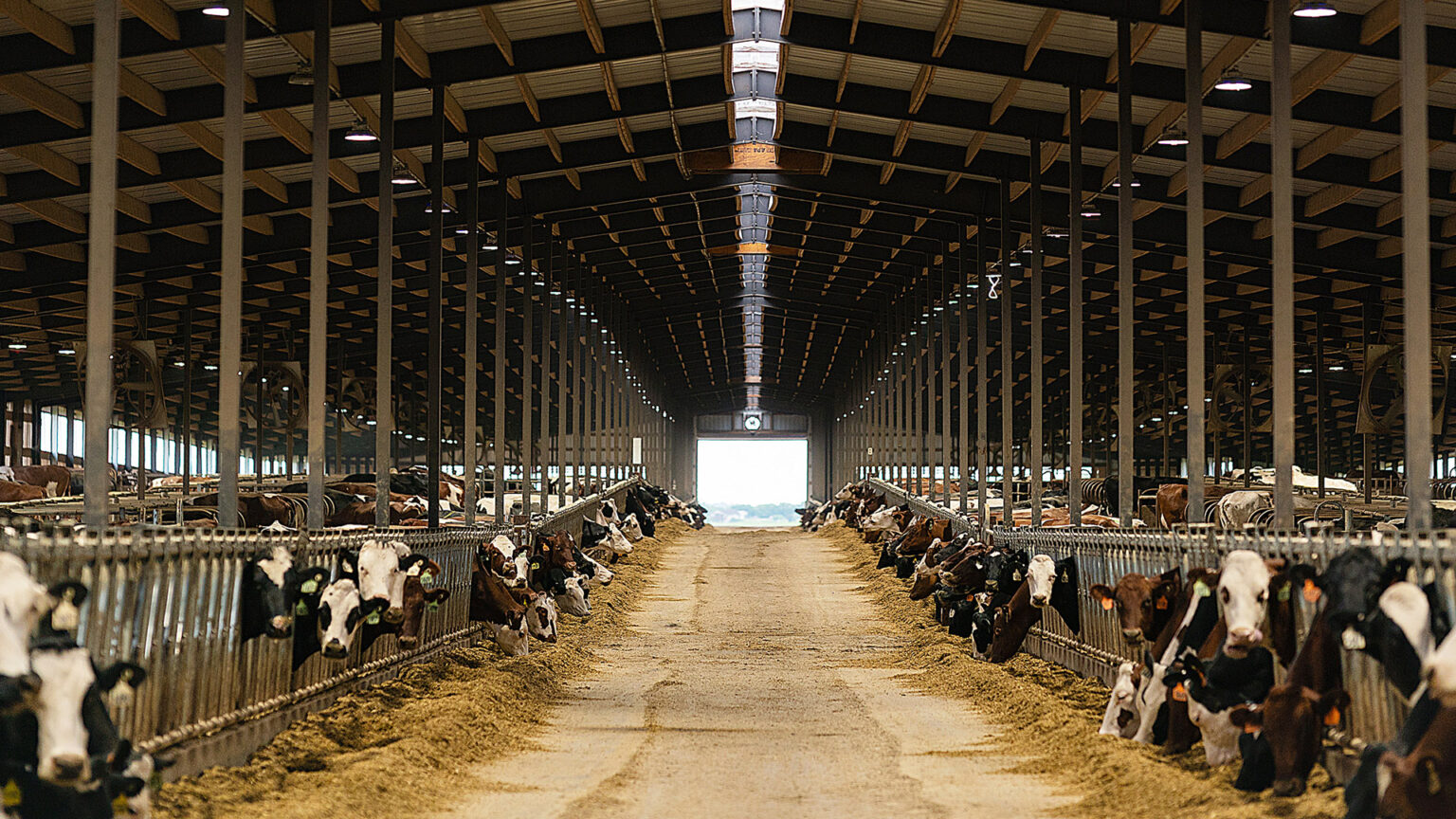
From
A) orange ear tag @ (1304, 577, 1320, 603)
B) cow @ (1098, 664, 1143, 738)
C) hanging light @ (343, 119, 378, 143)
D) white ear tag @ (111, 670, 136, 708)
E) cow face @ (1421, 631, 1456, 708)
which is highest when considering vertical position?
hanging light @ (343, 119, 378, 143)

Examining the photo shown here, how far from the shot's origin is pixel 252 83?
16.3 meters

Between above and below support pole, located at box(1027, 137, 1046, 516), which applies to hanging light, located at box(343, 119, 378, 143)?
above

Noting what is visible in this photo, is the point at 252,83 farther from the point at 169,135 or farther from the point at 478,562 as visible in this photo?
the point at 478,562

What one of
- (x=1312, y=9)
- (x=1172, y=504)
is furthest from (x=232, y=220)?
(x=1172, y=504)

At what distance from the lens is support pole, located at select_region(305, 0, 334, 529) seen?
13656 millimetres

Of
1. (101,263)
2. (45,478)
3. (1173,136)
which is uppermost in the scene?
(1173,136)

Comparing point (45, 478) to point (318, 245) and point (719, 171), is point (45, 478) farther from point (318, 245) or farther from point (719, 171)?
point (318, 245)

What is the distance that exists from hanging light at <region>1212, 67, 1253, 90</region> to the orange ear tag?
29.6ft

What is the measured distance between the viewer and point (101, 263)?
30.8 feet

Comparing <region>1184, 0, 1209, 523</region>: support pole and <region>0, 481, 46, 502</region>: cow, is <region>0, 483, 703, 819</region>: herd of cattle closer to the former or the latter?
<region>1184, 0, 1209, 523</region>: support pole

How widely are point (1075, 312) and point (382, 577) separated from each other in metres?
10.6

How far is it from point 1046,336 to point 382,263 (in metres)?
27.6

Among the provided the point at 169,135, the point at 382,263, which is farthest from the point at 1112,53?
the point at 169,135

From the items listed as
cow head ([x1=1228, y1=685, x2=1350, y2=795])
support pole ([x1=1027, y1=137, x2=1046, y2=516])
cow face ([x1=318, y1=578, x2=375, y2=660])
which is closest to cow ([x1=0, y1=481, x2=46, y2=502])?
cow face ([x1=318, y1=578, x2=375, y2=660])
